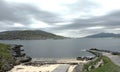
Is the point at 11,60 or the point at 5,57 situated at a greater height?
the point at 5,57

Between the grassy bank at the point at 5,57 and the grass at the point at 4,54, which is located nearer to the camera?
the grassy bank at the point at 5,57

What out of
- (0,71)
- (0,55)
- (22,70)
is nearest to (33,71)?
(22,70)

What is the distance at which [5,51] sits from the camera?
219ft

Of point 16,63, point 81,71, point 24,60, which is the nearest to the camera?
point 81,71

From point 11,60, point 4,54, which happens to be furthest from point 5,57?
point 11,60

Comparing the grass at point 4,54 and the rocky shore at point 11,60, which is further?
the grass at point 4,54

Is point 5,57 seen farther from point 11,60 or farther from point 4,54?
point 11,60

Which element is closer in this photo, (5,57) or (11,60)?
(5,57)

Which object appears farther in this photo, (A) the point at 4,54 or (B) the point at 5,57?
(A) the point at 4,54

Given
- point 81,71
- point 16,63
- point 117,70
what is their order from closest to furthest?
point 117,70, point 81,71, point 16,63

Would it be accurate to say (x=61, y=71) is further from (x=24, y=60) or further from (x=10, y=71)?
(x=24, y=60)

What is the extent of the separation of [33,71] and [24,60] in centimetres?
2158

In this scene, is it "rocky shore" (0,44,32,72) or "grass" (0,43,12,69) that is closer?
"rocky shore" (0,44,32,72)

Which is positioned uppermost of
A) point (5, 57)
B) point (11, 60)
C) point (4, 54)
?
point (4, 54)
